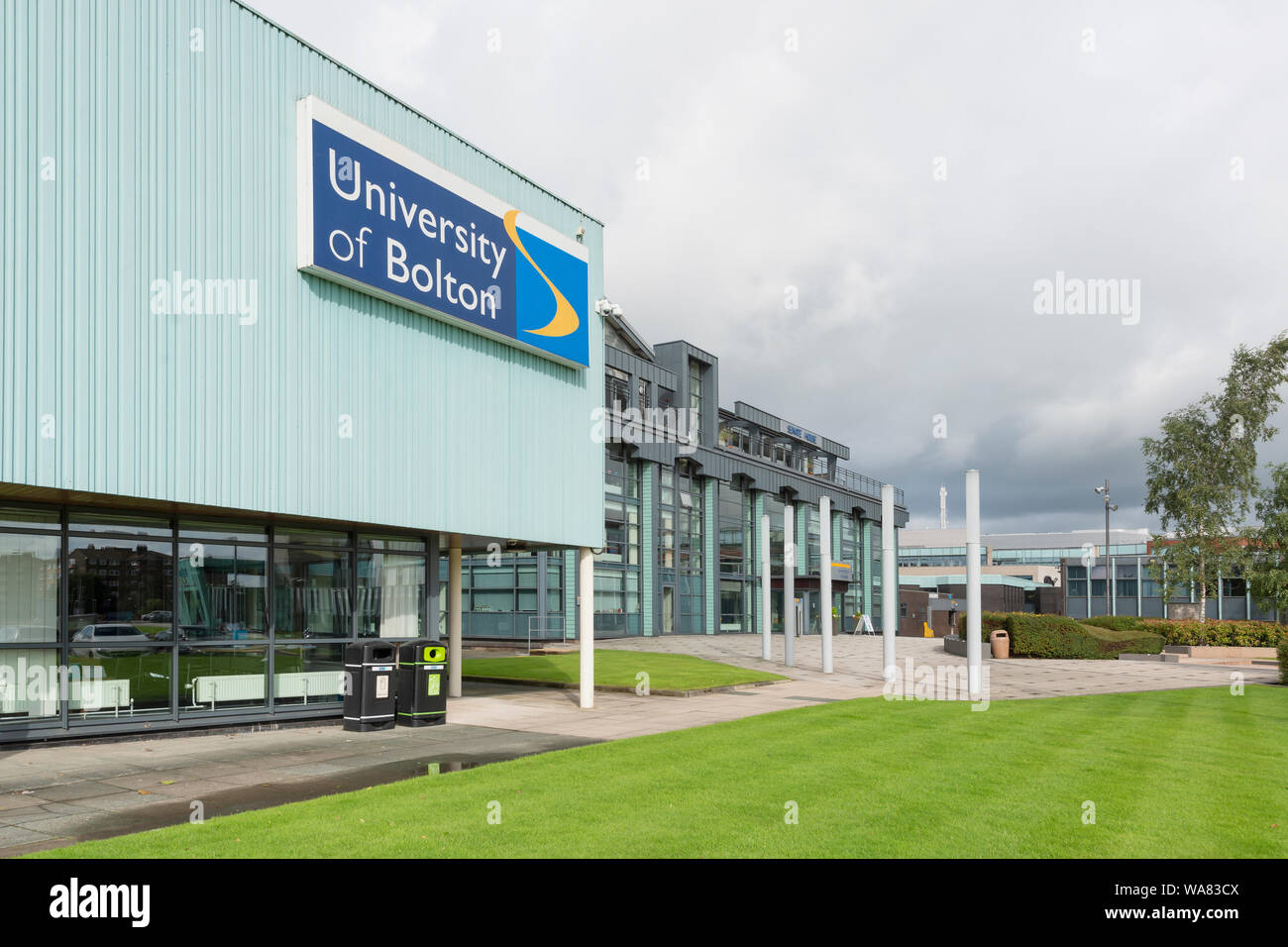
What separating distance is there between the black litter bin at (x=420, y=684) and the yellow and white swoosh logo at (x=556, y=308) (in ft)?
21.1

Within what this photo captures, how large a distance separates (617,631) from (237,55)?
33.7 meters

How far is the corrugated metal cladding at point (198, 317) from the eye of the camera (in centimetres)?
1077

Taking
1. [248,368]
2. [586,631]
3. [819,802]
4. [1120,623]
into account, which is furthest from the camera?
[1120,623]

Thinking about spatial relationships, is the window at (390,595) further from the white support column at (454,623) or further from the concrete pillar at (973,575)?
the concrete pillar at (973,575)

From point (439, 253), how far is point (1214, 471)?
40655 millimetres

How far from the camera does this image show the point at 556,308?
19.6m

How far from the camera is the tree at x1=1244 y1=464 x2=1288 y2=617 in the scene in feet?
131

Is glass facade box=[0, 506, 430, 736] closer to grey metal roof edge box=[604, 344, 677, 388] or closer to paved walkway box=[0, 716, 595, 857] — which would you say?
paved walkway box=[0, 716, 595, 857]

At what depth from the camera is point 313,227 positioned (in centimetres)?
1403

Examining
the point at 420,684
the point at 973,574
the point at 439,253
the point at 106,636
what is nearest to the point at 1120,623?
the point at 973,574

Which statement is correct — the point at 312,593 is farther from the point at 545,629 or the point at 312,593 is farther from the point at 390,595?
the point at 545,629

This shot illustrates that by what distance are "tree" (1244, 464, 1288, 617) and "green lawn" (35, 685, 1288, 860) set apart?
101ft

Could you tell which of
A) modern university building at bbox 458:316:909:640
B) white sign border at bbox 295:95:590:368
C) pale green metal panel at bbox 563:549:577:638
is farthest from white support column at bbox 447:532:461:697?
pale green metal panel at bbox 563:549:577:638
